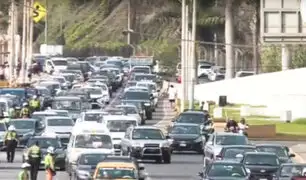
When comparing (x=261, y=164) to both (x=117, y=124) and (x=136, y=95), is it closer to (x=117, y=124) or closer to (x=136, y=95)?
(x=117, y=124)

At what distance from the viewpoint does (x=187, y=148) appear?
5509 cm

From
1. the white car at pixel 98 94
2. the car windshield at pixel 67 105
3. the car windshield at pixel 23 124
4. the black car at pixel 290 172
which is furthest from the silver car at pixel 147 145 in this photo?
the white car at pixel 98 94

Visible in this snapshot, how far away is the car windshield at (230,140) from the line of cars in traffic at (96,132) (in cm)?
240

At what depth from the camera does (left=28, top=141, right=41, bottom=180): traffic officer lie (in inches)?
1591

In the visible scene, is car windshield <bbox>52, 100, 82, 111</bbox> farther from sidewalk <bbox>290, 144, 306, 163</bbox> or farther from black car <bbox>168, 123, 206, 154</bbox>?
sidewalk <bbox>290, 144, 306, 163</bbox>

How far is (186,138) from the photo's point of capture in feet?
180

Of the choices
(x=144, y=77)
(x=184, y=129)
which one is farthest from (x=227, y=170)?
(x=144, y=77)

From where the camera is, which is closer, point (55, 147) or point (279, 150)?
point (279, 150)

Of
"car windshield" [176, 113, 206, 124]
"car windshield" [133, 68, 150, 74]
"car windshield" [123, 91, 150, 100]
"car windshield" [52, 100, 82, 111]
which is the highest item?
"car windshield" [133, 68, 150, 74]

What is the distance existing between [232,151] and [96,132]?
543cm

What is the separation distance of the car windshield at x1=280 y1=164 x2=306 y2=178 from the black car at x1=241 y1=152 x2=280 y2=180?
6.28 feet

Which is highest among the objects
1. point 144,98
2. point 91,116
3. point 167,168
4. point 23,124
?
point 144,98

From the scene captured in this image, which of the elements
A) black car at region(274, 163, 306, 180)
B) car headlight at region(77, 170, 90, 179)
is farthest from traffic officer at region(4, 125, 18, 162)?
black car at region(274, 163, 306, 180)

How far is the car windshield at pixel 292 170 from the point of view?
3650 cm
